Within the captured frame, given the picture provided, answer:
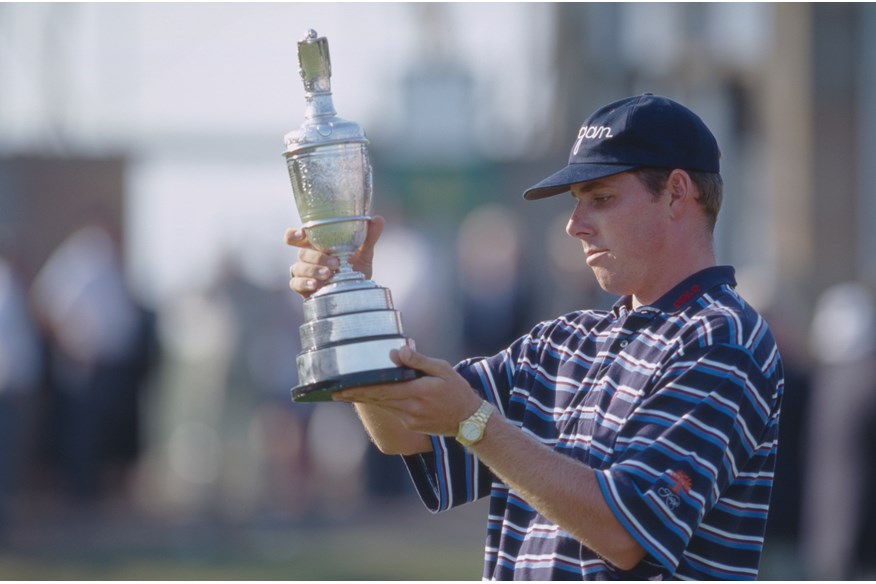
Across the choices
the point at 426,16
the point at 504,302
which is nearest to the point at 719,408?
the point at 504,302

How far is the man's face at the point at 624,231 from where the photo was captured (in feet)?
12.3

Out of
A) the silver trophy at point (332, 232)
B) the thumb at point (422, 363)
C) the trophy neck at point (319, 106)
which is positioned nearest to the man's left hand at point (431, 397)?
the thumb at point (422, 363)

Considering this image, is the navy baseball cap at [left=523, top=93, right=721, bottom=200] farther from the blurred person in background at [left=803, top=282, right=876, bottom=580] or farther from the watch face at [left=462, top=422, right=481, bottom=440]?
the blurred person in background at [left=803, top=282, right=876, bottom=580]

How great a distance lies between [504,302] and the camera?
1222cm

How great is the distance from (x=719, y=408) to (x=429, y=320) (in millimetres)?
9047

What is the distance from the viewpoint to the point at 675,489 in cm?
337

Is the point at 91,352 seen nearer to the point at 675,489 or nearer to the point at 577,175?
the point at 577,175

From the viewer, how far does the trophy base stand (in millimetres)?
3488

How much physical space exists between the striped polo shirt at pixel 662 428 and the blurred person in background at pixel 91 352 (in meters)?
8.96

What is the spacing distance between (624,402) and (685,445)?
0.21 metres

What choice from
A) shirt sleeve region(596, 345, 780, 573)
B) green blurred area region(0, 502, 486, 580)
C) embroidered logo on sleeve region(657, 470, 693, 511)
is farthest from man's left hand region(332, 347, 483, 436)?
green blurred area region(0, 502, 486, 580)

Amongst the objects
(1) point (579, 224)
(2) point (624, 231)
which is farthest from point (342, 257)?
(2) point (624, 231)

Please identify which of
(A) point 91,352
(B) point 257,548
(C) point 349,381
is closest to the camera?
(C) point 349,381

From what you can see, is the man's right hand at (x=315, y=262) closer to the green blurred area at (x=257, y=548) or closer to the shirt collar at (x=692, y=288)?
the shirt collar at (x=692, y=288)
